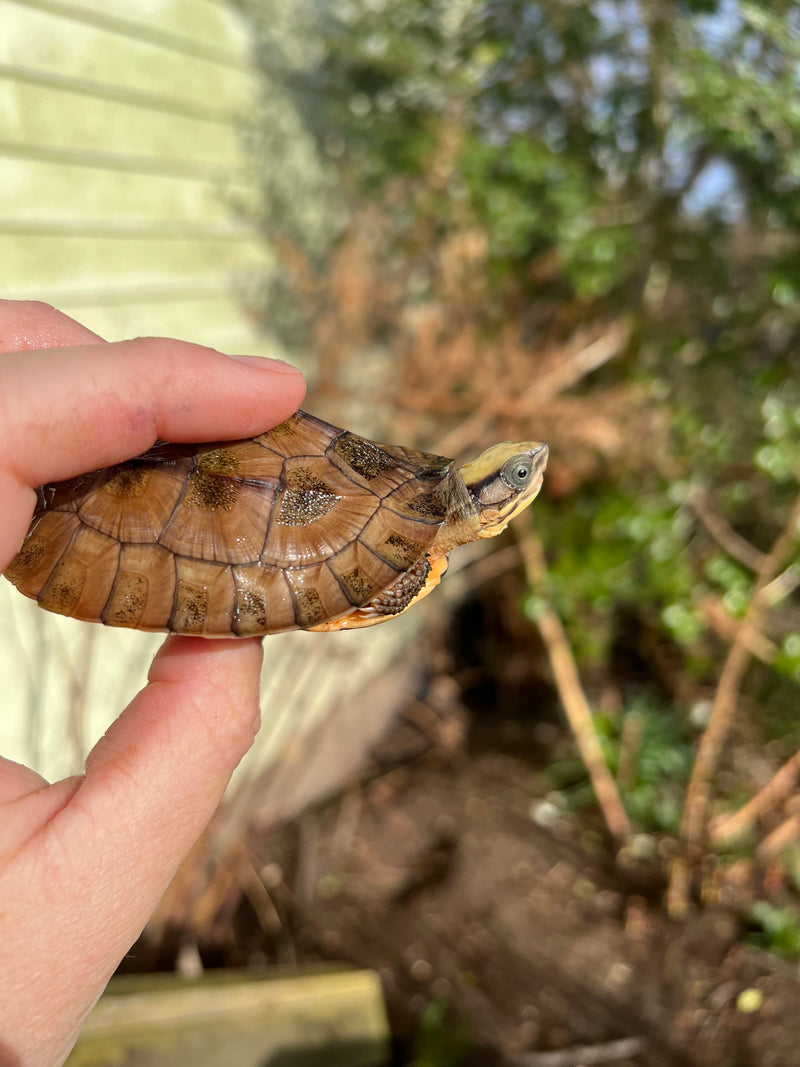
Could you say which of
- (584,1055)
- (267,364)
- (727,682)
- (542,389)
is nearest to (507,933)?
(584,1055)

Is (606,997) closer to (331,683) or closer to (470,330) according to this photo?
(331,683)

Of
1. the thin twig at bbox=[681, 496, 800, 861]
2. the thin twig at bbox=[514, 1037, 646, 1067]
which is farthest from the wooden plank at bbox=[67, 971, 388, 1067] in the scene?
the thin twig at bbox=[681, 496, 800, 861]

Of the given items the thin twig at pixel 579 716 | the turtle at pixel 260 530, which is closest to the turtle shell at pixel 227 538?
the turtle at pixel 260 530

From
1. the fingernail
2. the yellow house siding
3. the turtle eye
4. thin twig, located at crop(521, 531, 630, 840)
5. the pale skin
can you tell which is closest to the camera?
the pale skin

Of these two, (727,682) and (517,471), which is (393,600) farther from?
(727,682)

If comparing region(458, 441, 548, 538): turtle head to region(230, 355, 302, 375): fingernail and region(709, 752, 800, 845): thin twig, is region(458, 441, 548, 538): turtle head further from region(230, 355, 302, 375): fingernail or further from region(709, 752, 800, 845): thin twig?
region(709, 752, 800, 845): thin twig

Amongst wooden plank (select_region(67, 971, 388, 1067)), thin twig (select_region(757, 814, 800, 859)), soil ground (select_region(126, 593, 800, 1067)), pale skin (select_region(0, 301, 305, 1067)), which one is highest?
pale skin (select_region(0, 301, 305, 1067))

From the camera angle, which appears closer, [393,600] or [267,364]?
[267,364]
